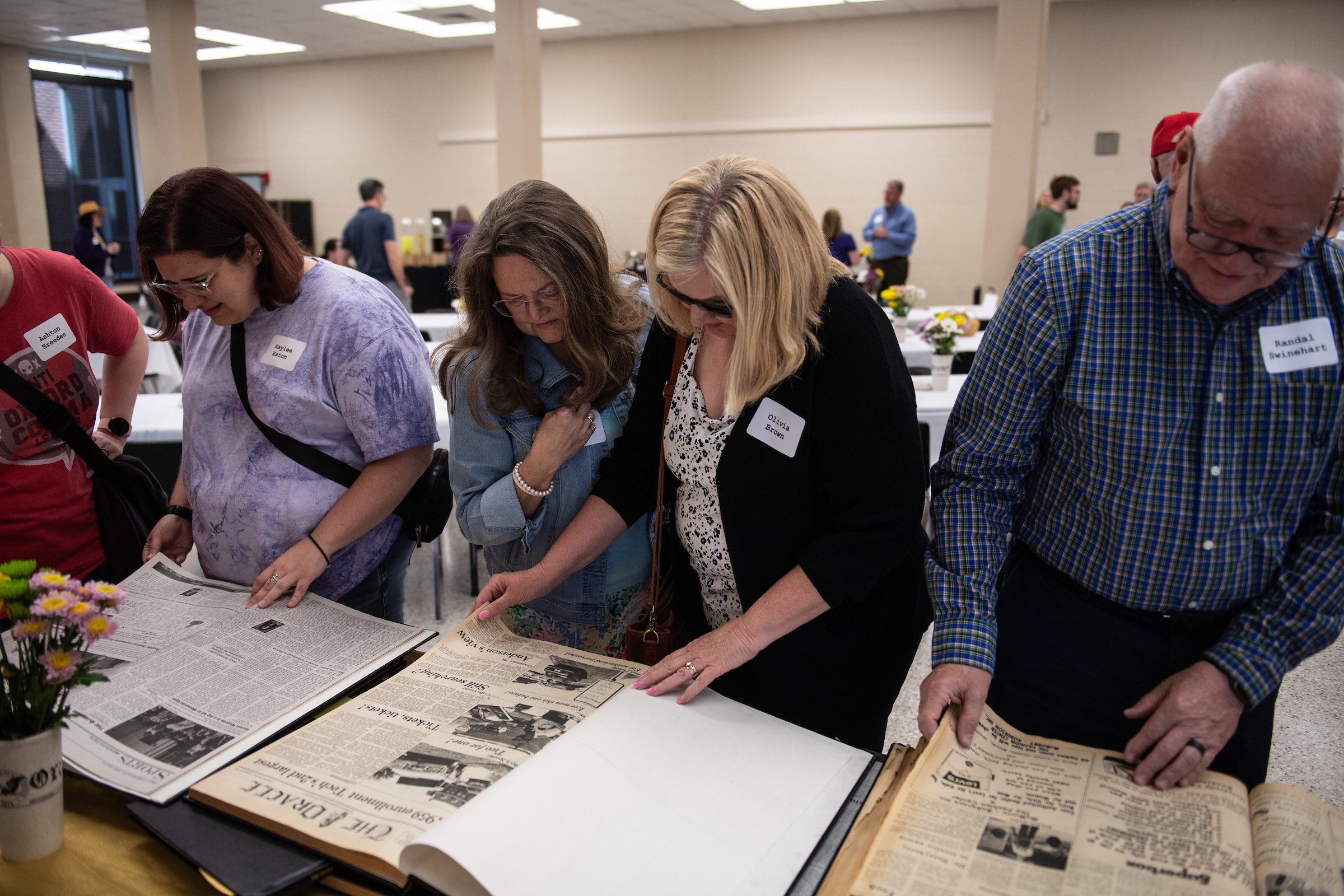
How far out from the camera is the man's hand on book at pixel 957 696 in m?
0.97

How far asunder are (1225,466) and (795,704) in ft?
2.06

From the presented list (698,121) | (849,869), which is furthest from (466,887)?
(698,121)

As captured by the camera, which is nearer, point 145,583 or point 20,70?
point 145,583

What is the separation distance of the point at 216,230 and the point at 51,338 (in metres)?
0.50

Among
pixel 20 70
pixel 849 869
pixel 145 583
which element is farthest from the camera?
pixel 20 70

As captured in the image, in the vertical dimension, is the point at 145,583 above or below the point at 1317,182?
below

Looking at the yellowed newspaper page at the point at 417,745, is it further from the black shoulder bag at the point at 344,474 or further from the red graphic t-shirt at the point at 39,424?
the red graphic t-shirt at the point at 39,424

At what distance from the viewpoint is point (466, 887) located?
0.81 m

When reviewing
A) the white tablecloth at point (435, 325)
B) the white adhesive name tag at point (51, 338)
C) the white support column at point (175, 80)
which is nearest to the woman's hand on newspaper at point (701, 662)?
the white adhesive name tag at point (51, 338)

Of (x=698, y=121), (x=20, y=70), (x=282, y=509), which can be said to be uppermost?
(x=20, y=70)

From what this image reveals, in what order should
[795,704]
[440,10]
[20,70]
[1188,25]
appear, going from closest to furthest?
[795,704] → [1188,25] → [440,10] → [20,70]

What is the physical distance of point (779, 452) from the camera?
1146 millimetres

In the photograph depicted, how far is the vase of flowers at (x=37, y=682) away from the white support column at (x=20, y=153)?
12.9 m

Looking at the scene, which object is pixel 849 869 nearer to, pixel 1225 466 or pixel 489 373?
pixel 1225 466
